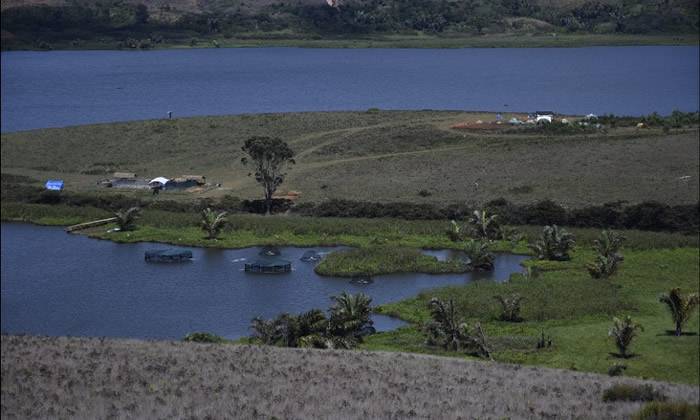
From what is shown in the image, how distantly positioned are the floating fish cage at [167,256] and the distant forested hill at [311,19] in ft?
28.2

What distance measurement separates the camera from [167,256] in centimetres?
4541

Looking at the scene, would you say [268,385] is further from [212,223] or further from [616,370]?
[212,223]

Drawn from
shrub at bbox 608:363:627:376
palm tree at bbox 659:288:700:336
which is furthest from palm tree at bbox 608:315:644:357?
palm tree at bbox 659:288:700:336

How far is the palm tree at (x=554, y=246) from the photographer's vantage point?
149 feet

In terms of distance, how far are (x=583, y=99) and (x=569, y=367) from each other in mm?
53519

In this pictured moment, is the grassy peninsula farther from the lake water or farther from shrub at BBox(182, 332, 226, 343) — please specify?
shrub at BBox(182, 332, 226, 343)

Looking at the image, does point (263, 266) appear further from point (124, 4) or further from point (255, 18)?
point (255, 18)

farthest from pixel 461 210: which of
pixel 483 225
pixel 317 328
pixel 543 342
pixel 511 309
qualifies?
pixel 317 328

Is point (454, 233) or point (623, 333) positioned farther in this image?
point (454, 233)

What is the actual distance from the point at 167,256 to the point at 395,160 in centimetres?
1905

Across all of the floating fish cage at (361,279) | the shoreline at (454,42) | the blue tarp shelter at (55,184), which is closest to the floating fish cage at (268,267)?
the floating fish cage at (361,279)

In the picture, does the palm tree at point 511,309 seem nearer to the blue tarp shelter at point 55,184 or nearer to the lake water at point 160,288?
the lake water at point 160,288

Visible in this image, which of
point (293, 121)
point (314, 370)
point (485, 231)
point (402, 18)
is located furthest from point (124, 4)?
point (402, 18)

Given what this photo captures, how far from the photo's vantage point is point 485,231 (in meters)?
48.5
